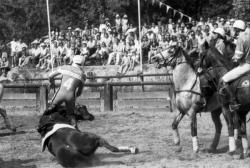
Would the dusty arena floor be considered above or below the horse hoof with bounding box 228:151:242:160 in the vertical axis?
below

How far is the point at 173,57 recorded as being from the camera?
12.5 meters

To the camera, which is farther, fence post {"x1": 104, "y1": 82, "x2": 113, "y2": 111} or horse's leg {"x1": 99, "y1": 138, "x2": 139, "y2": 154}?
fence post {"x1": 104, "y1": 82, "x2": 113, "y2": 111}

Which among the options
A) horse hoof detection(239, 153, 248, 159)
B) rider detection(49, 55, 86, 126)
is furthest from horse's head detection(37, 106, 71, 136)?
horse hoof detection(239, 153, 248, 159)

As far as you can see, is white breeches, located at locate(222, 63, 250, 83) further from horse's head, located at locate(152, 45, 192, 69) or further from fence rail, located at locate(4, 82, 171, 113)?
fence rail, located at locate(4, 82, 171, 113)

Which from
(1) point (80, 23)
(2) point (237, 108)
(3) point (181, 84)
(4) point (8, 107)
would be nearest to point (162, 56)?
(3) point (181, 84)

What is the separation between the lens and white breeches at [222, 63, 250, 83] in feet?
35.8

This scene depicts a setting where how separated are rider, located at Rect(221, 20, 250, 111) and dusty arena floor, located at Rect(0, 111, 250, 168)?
136 centimetres

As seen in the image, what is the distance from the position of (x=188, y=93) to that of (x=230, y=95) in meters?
1.24

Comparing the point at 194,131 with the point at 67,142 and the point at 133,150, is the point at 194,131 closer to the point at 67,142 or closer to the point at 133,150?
the point at 133,150

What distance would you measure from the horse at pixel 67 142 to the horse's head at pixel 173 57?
2.73 metres

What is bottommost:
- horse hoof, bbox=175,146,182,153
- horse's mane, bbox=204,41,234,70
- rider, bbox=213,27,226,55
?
horse hoof, bbox=175,146,182,153

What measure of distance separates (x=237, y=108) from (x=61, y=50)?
52.7 ft

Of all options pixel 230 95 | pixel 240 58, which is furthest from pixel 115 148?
pixel 240 58

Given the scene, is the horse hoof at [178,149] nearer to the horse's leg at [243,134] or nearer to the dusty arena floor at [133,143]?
the dusty arena floor at [133,143]
